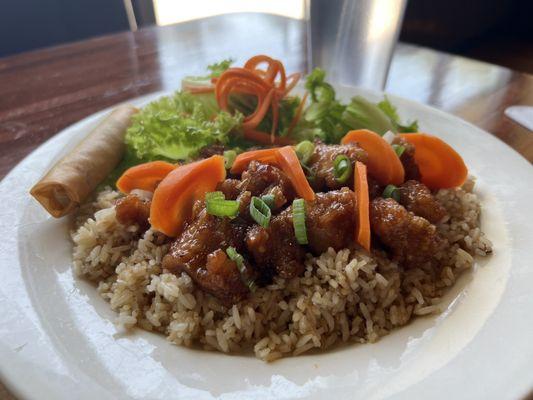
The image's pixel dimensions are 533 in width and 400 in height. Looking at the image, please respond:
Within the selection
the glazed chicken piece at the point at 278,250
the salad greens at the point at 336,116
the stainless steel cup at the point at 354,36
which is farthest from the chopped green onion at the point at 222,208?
the stainless steel cup at the point at 354,36

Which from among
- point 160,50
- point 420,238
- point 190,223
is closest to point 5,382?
point 190,223

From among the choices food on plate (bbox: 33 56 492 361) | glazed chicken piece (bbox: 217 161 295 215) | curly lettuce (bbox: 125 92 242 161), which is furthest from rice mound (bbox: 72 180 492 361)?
curly lettuce (bbox: 125 92 242 161)

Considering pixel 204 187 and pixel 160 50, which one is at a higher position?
pixel 204 187

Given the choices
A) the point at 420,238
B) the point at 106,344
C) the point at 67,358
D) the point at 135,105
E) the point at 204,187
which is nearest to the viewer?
the point at 67,358

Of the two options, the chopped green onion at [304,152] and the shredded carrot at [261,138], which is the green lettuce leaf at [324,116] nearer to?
the shredded carrot at [261,138]

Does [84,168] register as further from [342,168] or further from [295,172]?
[342,168]

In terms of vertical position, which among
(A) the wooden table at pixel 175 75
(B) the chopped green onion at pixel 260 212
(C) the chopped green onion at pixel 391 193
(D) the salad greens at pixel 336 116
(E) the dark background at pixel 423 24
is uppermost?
(B) the chopped green onion at pixel 260 212

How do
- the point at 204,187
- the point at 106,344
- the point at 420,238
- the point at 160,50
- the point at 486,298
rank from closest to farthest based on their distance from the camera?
1. the point at 106,344
2. the point at 486,298
3. the point at 420,238
4. the point at 204,187
5. the point at 160,50

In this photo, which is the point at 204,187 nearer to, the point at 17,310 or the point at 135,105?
the point at 17,310
